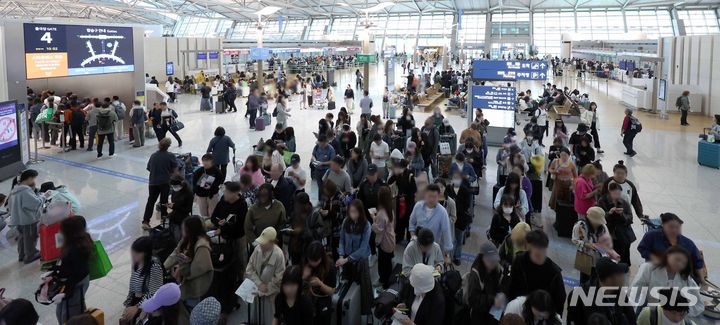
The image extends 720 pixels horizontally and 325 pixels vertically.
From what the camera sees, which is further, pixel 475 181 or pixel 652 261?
pixel 475 181

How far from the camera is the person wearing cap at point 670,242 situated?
4.47 m

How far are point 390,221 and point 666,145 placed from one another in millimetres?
13299

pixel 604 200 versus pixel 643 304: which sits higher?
pixel 604 200

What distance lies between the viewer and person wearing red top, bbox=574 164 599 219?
6.62m

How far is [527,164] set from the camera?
8852 mm

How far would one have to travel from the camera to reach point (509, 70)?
44.7 ft

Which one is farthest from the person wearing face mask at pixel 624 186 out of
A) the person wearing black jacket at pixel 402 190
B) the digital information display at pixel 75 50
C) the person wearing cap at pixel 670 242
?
the digital information display at pixel 75 50

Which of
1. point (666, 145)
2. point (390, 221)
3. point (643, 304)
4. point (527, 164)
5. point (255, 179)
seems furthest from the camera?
point (666, 145)

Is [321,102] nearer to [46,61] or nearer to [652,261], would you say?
[46,61]

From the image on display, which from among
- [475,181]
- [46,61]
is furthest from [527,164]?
[46,61]

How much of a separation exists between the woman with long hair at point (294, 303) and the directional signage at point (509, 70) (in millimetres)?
11169

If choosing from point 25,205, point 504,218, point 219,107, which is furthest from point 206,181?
point 219,107

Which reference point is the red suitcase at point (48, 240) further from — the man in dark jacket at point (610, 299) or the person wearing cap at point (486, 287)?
the man in dark jacket at point (610, 299)

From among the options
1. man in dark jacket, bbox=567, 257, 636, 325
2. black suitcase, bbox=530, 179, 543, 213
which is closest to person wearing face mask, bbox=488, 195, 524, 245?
man in dark jacket, bbox=567, 257, 636, 325
